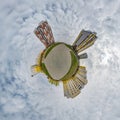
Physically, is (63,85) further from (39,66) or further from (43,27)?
(43,27)

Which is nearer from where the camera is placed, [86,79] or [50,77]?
[50,77]

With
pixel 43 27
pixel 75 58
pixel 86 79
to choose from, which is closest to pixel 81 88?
pixel 86 79

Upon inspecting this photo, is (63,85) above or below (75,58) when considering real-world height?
below

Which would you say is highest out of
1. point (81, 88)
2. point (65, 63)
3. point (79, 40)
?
point (79, 40)
